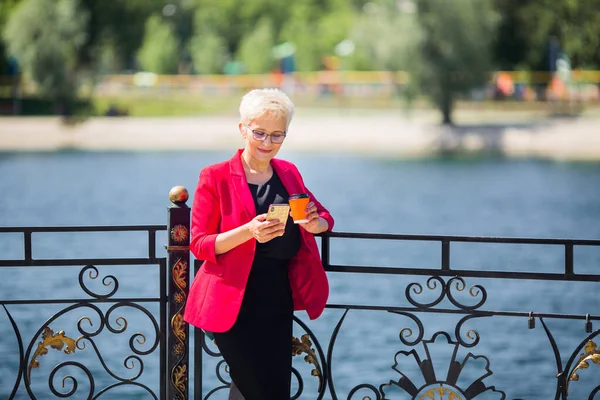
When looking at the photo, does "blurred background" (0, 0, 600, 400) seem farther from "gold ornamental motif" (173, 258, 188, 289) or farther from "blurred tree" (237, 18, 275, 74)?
"gold ornamental motif" (173, 258, 188, 289)

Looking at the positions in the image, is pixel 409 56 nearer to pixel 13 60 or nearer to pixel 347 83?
pixel 347 83

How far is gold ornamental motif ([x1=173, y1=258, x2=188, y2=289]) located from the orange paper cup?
2.59ft

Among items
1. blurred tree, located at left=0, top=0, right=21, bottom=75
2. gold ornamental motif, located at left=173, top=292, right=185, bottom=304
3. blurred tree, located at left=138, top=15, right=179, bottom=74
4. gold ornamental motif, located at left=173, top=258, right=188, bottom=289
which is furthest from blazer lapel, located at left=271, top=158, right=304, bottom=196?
blurred tree, located at left=138, top=15, right=179, bottom=74

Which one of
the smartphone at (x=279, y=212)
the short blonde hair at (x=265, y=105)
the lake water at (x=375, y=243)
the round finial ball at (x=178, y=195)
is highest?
the short blonde hair at (x=265, y=105)

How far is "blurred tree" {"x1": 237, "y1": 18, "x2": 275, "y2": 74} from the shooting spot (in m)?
58.6

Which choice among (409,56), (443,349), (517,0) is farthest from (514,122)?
(443,349)

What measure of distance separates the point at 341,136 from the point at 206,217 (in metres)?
43.6

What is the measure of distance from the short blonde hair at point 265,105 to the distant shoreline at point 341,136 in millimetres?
41377

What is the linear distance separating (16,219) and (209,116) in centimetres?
2247

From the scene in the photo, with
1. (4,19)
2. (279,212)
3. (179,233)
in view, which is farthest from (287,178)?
(4,19)

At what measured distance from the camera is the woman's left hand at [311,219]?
4.03 m

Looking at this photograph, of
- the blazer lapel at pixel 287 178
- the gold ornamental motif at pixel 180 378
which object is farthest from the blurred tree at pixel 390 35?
the blazer lapel at pixel 287 178

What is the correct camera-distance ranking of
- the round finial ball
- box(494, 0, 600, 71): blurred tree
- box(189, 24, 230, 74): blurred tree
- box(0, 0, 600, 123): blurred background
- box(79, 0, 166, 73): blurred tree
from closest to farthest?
the round finial ball
box(0, 0, 600, 123): blurred background
box(494, 0, 600, 71): blurred tree
box(79, 0, 166, 73): blurred tree
box(189, 24, 230, 74): blurred tree

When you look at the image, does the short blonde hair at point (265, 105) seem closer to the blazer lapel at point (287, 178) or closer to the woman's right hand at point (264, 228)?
the blazer lapel at point (287, 178)
